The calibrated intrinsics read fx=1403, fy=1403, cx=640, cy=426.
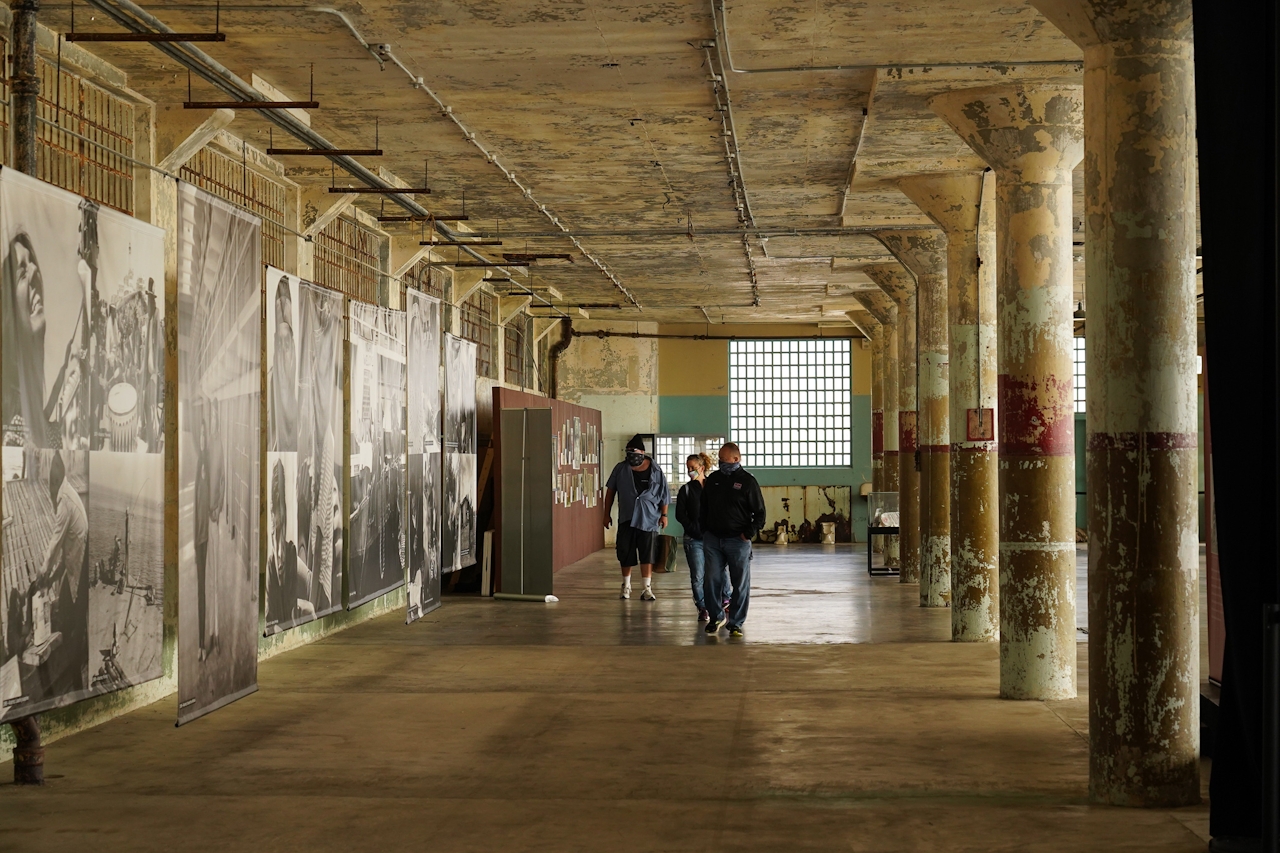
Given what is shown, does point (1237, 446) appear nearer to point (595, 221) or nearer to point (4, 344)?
point (4, 344)

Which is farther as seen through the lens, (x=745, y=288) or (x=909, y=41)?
(x=745, y=288)

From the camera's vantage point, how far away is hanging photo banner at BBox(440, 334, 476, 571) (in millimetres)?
16250

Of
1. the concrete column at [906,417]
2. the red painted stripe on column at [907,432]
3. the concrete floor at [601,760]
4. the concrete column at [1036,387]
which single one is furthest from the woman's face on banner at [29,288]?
the red painted stripe on column at [907,432]

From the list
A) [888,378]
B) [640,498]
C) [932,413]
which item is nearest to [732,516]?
[640,498]

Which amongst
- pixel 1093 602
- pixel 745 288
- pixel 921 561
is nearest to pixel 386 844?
pixel 1093 602

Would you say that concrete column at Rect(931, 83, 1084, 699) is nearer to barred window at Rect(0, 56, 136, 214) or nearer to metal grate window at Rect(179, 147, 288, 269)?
metal grate window at Rect(179, 147, 288, 269)

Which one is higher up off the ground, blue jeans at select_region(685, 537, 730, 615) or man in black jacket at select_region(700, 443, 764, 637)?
man in black jacket at select_region(700, 443, 764, 637)

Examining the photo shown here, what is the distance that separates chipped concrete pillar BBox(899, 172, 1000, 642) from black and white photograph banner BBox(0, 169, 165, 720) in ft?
22.9

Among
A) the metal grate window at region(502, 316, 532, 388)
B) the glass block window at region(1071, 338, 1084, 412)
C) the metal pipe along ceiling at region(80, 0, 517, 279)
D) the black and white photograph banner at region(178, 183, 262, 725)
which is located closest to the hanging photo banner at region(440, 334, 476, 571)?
the metal pipe along ceiling at region(80, 0, 517, 279)

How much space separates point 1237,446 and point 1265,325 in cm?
51

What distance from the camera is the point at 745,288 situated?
24953 mm

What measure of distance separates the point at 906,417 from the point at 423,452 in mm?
8718

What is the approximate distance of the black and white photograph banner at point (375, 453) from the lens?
13398 mm

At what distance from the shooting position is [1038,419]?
9703 mm
